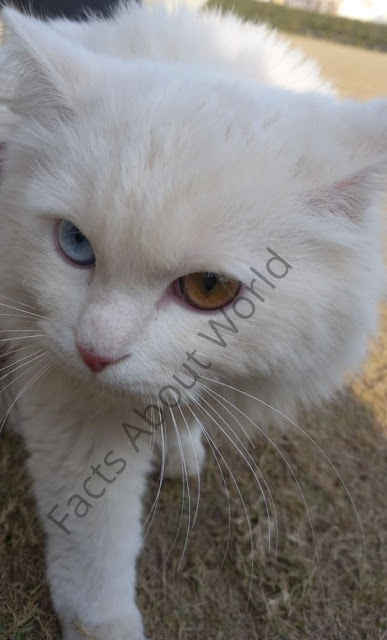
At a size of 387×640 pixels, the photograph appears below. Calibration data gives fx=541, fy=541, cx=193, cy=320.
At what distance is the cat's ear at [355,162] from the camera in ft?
3.20

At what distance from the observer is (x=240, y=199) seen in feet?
3.11

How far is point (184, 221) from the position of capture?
92cm

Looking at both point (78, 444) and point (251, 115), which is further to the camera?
point (78, 444)

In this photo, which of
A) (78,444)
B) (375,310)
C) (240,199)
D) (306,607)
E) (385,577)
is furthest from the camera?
(385,577)

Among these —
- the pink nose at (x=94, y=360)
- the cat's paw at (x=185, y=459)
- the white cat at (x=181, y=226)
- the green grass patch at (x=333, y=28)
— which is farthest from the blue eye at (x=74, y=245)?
the green grass patch at (x=333, y=28)

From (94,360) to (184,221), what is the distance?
296 mm

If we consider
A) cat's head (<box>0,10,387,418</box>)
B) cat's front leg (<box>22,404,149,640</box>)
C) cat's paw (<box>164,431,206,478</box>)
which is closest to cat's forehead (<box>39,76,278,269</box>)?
cat's head (<box>0,10,387,418</box>)

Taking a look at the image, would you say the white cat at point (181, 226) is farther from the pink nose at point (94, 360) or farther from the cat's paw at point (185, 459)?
the cat's paw at point (185, 459)

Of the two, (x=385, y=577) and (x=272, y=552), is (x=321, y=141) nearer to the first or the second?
(x=272, y=552)

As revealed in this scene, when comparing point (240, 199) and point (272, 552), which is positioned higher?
point (240, 199)

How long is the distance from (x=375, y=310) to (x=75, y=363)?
0.71m

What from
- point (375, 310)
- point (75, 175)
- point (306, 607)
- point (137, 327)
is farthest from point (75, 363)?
point (306, 607)

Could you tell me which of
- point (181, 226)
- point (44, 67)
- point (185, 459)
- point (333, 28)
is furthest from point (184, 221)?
point (333, 28)

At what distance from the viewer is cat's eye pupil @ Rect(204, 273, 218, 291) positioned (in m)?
0.97
